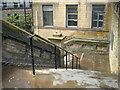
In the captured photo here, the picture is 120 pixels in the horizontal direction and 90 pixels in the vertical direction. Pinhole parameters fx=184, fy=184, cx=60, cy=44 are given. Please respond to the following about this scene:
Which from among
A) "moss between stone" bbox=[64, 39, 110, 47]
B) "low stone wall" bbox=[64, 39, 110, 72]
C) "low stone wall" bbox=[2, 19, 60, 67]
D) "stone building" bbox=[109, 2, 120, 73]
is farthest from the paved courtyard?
"moss between stone" bbox=[64, 39, 110, 47]

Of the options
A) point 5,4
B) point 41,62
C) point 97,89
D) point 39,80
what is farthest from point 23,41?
point 5,4

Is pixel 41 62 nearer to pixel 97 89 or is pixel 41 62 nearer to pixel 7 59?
pixel 7 59

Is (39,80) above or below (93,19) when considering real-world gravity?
below

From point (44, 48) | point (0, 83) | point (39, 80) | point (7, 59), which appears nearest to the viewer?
point (0, 83)

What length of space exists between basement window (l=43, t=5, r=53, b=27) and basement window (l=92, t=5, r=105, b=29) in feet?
12.3

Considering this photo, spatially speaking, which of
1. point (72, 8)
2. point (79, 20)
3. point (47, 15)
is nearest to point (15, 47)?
point (79, 20)

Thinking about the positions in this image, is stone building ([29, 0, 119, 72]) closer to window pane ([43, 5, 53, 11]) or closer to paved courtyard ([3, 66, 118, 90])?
window pane ([43, 5, 53, 11])

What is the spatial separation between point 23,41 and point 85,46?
9.01 metres

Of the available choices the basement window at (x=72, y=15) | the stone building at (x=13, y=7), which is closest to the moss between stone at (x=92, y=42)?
the basement window at (x=72, y=15)

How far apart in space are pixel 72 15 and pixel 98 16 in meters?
2.23

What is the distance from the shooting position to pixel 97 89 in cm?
360

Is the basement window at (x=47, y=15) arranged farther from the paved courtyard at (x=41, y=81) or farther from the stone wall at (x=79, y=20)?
the paved courtyard at (x=41, y=81)

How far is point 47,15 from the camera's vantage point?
16.6 m

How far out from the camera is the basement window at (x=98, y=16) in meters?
15.5
